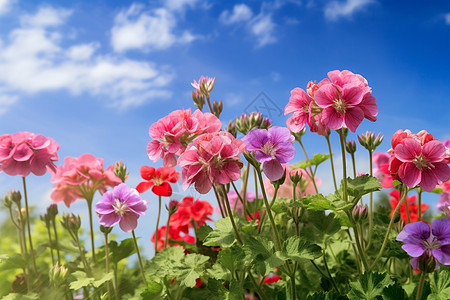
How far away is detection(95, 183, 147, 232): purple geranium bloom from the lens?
1.88m

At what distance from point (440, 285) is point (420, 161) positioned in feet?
1.69

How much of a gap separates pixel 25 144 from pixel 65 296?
0.80 meters

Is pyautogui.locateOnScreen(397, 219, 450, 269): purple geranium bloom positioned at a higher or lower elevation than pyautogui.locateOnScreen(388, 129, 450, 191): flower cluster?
lower

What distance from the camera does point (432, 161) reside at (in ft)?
5.37

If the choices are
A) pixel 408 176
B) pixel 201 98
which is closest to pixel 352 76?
pixel 408 176

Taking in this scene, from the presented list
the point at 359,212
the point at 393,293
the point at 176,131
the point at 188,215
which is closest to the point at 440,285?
the point at 393,293

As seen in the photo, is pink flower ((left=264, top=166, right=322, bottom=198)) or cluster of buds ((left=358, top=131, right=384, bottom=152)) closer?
cluster of buds ((left=358, top=131, right=384, bottom=152))

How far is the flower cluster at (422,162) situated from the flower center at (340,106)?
242 mm

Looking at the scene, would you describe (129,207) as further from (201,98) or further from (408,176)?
(408,176)

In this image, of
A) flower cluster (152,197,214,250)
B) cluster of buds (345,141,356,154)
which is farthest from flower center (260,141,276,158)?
flower cluster (152,197,214,250)

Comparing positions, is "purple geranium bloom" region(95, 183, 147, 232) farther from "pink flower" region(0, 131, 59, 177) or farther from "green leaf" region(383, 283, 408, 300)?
"green leaf" region(383, 283, 408, 300)

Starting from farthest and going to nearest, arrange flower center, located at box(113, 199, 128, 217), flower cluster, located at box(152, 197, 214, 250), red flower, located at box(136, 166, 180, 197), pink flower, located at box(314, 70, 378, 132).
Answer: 1. flower cluster, located at box(152, 197, 214, 250)
2. red flower, located at box(136, 166, 180, 197)
3. flower center, located at box(113, 199, 128, 217)
4. pink flower, located at box(314, 70, 378, 132)

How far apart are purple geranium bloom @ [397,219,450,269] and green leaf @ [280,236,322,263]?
0.97 feet

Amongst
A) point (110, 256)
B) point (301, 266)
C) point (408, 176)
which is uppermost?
point (408, 176)
